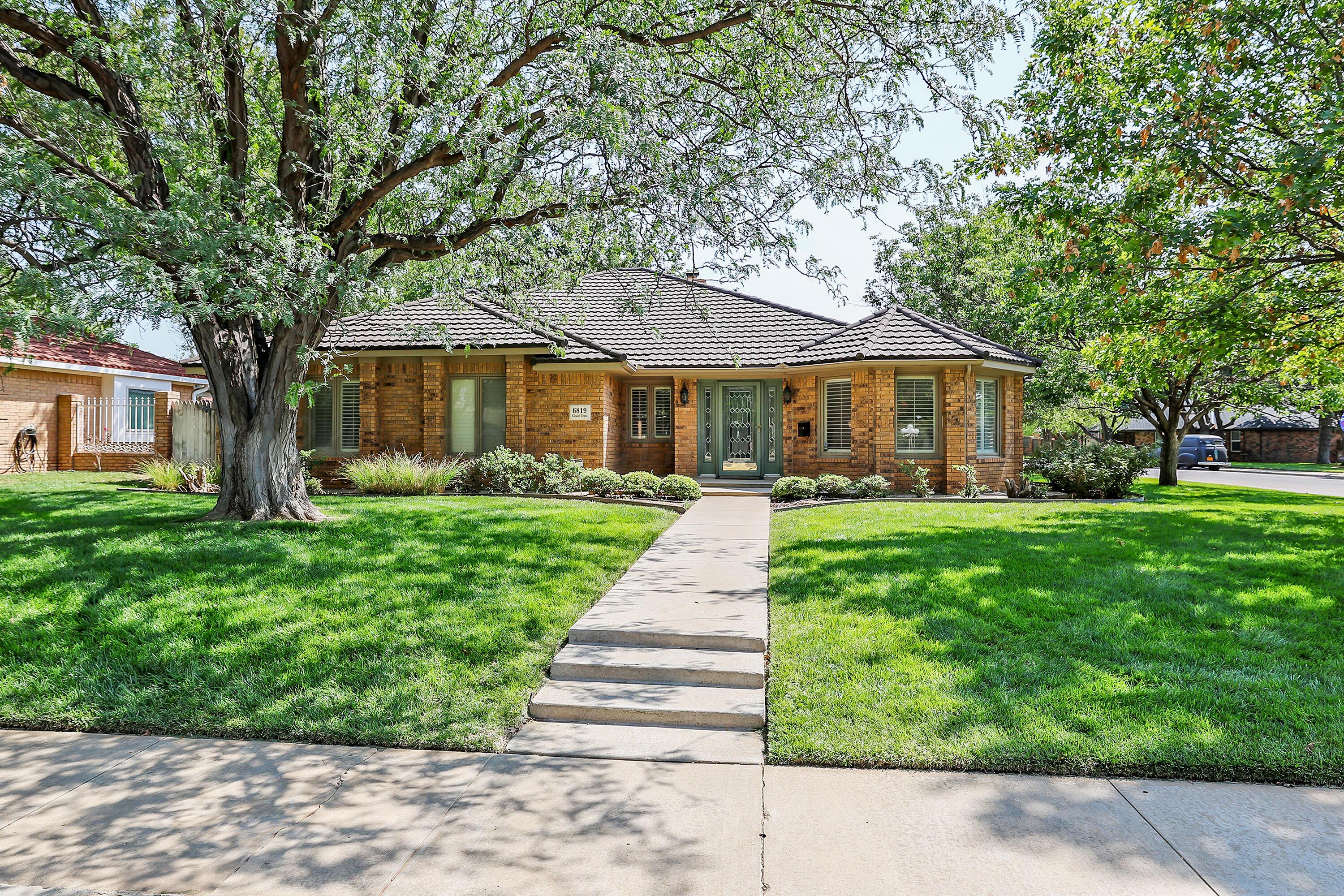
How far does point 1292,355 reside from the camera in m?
14.1

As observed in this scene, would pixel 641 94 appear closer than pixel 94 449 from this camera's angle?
Yes

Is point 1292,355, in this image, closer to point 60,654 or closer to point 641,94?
point 641,94

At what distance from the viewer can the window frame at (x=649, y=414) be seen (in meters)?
18.0

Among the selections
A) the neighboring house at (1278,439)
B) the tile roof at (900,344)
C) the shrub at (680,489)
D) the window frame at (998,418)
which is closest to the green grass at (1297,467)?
the neighboring house at (1278,439)

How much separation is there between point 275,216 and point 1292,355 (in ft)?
57.2

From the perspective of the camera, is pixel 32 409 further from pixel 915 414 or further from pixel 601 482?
pixel 915 414

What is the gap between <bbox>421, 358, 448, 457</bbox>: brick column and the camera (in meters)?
16.6

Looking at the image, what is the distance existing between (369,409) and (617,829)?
50.3 ft

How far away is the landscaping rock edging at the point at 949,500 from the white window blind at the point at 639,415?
488 cm

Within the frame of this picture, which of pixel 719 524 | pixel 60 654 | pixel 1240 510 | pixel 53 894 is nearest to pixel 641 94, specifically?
pixel 719 524

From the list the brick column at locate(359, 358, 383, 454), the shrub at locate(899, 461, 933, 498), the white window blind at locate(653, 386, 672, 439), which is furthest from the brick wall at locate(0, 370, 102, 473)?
the shrub at locate(899, 461, 933, 498)

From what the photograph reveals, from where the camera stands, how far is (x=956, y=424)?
15609mm

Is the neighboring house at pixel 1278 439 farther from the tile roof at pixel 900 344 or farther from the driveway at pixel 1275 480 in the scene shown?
the tile roof at pixel 900 344

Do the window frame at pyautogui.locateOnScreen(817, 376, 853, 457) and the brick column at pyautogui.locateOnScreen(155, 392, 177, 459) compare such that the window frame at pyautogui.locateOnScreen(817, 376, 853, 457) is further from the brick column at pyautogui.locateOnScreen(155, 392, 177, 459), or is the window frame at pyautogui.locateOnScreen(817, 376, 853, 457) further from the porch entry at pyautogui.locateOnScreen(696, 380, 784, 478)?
the brick column at pyautogui.locateOnScreen(155, 392, 177, 459)
